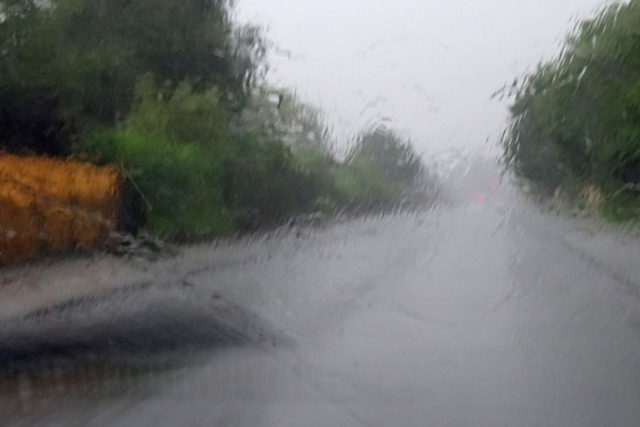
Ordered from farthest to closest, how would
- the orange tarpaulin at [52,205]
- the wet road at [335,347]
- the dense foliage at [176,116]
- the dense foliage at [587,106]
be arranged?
the dense foliage at [587,106]
the dense foliage at [176,116]
the orange tarpaulin at [52,205]
the wet road at [335,347]

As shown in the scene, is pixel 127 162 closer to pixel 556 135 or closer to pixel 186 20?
pixel 186 20

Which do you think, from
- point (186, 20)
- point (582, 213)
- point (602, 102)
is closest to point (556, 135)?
point (602, 102)

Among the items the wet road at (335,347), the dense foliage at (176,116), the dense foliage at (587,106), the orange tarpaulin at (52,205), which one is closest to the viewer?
the wet road at (335,347)

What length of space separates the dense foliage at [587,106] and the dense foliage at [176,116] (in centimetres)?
251

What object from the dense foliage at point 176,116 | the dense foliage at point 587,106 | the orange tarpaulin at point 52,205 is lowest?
the orange tarpaulin at point 52,205

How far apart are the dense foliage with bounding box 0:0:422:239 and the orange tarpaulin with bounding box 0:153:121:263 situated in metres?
0.37

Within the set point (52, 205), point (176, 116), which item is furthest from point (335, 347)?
point (176, 116)

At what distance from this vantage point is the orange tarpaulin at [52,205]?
16.5 metres

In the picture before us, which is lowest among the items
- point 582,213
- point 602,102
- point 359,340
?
point 359,340

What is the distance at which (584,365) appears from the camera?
10805mm

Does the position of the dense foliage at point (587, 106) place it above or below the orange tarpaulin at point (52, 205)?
above

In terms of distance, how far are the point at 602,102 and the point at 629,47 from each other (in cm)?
124

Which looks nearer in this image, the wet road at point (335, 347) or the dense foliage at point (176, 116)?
the wet road at point (335, 347)

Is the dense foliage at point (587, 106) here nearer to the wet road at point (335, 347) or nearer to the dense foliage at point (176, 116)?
the wet road at point (335, 347)
